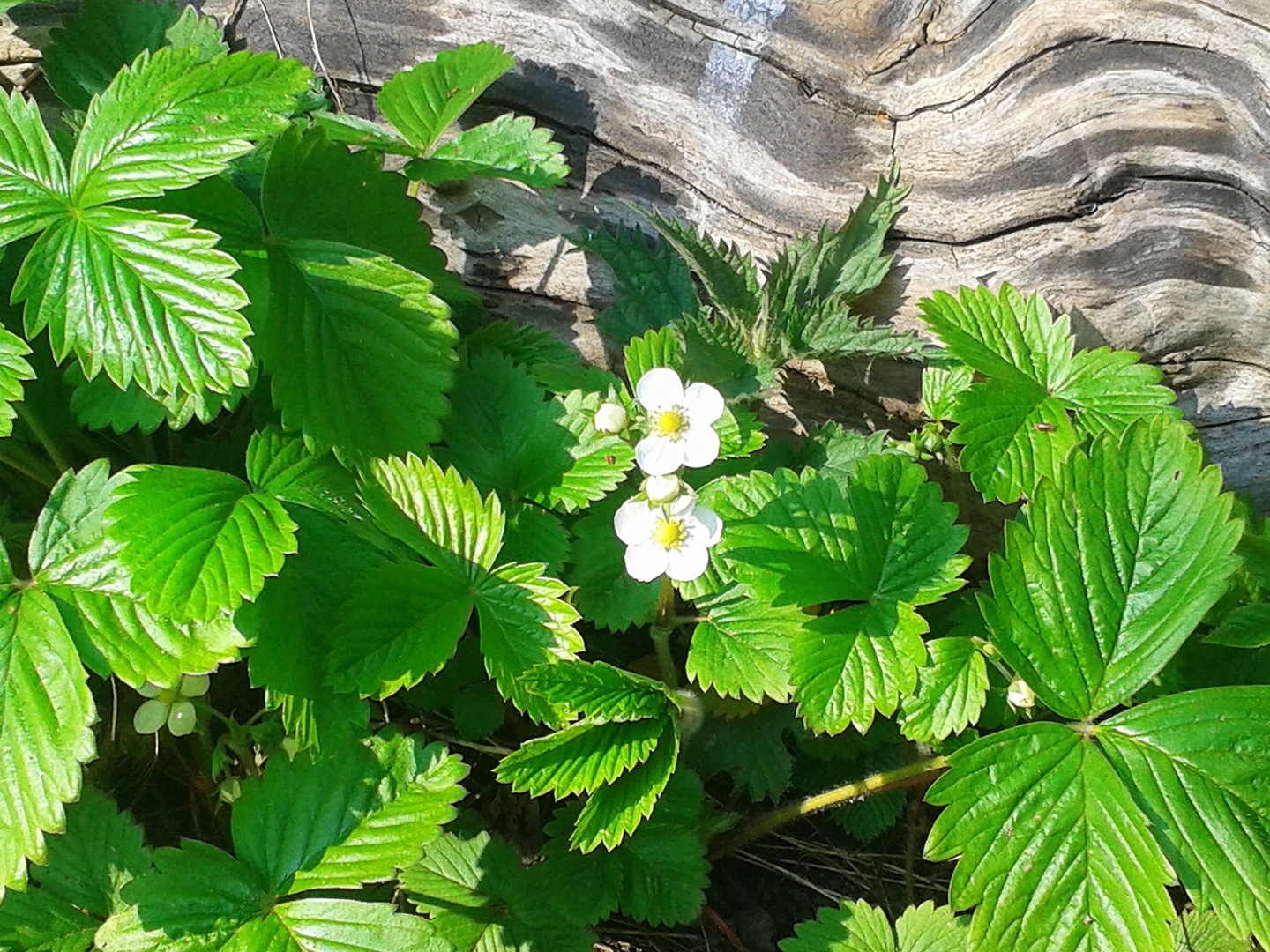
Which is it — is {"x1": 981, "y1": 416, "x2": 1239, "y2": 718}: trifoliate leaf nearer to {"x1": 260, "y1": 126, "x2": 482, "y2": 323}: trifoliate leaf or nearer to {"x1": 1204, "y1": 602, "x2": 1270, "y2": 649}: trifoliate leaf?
{"x1": 1204, "y1": 602, "x2": 1270, "y2": 649}: trifoliate leaf

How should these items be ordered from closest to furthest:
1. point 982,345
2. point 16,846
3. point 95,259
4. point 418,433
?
1. point 16,846
2. point 95,259
3. point 418,433
4. point 982,345

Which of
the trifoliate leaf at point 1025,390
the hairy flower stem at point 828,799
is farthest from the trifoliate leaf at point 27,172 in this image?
the hairy flower stem at point 828,799

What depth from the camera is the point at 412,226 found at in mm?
2016

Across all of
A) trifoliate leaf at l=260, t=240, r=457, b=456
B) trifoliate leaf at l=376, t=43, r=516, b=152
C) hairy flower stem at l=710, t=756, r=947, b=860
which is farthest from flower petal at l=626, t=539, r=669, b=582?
trifoliate leaf at l=376, t=43, r=516, b=152

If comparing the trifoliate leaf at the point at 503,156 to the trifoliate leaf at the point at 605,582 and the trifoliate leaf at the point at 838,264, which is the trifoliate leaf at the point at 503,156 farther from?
the trifoliate leaf at the point at 605,582

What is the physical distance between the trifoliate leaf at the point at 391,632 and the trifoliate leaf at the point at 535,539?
0.71ft

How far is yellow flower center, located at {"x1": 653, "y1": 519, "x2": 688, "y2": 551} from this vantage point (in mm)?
1583

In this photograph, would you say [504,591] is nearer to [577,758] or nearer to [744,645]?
[577,758]

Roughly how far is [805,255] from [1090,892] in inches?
50.9

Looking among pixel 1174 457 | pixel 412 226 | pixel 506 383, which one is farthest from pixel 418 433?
pixel 1174 457

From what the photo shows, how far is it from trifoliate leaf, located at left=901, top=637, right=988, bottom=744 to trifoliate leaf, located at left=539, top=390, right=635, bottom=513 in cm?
66

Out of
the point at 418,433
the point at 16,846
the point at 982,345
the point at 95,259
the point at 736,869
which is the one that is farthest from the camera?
the point at 736,869

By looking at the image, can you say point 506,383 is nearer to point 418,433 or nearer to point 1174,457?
point 418,433

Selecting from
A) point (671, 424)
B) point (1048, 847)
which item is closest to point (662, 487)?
point (671, 424)
